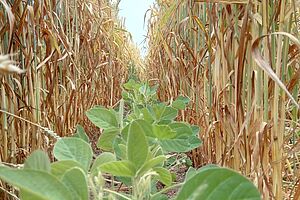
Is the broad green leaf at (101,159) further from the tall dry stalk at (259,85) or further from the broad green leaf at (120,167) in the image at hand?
the tall dry stalk at (259,85)

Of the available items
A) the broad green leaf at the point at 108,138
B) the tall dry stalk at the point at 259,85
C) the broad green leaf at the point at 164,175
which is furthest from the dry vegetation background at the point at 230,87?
the broad green leaf at the point at 164,175

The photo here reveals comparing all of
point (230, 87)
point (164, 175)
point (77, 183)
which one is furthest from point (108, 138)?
point (230, 87)

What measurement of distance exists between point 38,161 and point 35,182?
0.04m

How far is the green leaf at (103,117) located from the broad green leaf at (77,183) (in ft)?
1.15

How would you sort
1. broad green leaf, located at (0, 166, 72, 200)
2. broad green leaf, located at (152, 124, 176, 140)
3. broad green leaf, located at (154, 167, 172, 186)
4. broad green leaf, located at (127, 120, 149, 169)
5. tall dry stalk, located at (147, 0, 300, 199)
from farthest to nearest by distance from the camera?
1. tall dry stalk, located at (147, 0, 300, 199)
2. broad green leaf, located at (152, 124, 176, 140)
3. broad green leaf, located at (154, 167, 172, 186)
4. broad green leaf, located at (127, 120, 149, 169)
5. broad green leaf, located at (0, 166, 72, 200)

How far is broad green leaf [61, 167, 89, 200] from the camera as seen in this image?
10.3 inches

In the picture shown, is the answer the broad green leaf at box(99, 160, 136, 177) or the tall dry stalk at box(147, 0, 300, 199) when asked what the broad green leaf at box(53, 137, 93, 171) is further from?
the tall dry stalk at box(147, 0, 300, 199)

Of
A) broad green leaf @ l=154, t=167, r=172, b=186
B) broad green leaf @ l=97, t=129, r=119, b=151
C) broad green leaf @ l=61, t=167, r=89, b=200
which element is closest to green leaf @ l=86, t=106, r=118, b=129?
broad green leaf @ l=97, t=129, r=119, b=151

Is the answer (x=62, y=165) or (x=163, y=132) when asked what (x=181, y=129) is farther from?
(x=62, y=165)

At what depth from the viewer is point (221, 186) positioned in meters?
0.25

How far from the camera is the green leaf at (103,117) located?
0.63 metres

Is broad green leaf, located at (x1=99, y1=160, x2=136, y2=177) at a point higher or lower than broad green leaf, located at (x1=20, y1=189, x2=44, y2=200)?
lower

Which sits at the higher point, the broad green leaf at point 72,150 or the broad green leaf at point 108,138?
the broad green leaf at point 72,150

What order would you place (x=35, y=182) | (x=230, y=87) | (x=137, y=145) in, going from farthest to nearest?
1. (x=230, y=87)
2. (x=137, y=145)
3. (x=35, y=182)
